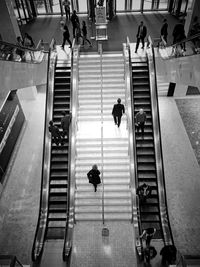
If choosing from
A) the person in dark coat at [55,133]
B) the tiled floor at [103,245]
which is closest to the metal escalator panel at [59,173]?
the person in dark coat at [55,133]

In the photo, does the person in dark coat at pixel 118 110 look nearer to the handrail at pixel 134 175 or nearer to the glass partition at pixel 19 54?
the handrail at pixel 134 175

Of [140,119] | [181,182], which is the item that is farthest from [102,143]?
[181,182]

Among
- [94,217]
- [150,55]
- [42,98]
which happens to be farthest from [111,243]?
[42,98]

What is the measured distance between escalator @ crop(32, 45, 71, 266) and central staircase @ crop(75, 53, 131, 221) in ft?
1.74

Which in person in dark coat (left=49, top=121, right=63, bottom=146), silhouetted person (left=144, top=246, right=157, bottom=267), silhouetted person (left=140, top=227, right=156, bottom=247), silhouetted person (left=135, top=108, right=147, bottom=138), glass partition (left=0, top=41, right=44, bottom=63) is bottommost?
silhouetted person (left=144, top=246, right=157, bottom=267)

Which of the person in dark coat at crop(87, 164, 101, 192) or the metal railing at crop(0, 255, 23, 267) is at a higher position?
the person in dark coat at crop(87, 164, 101, 192)

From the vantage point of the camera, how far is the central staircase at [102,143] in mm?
9703

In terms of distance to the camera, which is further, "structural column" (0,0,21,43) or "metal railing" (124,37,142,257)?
"structural column" (0,0,21,43)

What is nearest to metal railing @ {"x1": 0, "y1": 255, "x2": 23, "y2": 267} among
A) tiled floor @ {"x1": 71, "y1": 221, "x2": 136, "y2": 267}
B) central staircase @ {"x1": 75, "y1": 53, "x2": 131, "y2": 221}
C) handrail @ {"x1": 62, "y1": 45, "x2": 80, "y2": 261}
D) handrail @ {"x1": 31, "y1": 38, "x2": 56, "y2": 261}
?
handrail @ {"x1": 31, "y1": 38, "x2": 56, "y2": 261}

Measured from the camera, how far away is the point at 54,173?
10258 mm

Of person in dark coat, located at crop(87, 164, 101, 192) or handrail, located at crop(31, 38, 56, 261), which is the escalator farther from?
person in dark coat, located at crop(87, 164, 101, 192)

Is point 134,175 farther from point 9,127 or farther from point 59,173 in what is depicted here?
point 9,127

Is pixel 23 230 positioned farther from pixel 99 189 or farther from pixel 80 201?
pixel 99 189

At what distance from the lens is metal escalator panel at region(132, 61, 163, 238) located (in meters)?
9.33
